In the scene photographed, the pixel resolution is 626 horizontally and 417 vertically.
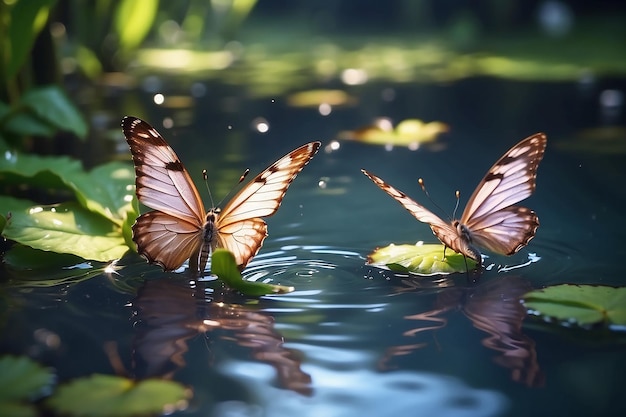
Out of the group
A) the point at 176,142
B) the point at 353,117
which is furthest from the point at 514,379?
the point at 353,117

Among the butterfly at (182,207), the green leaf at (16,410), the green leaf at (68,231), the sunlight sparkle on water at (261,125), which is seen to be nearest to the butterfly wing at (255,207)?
the butterfly at (182,207)

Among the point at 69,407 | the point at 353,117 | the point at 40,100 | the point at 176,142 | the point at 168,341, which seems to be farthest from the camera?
the point at 353,117

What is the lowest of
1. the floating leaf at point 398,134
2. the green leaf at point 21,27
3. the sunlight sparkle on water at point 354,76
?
the floating leaf at point 398,134

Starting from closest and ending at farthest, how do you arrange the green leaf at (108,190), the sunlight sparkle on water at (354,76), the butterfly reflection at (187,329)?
the butterfly reflection at (187,329), the green leaf at (108,190), the sunlight sparkle on water at (354,76)

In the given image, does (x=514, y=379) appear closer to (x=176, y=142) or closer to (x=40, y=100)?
(x=40, y=100)

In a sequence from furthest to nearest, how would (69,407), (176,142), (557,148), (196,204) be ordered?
(176,142)
(557,148)
(196,204)
(69,407)

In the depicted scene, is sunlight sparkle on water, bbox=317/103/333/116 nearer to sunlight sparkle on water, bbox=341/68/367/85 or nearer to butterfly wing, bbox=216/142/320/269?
sunlight sparkle on water, bbox=341/68/367/85

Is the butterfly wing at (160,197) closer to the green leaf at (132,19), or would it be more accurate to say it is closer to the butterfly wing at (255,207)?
the butterfly wing at (255,207)
